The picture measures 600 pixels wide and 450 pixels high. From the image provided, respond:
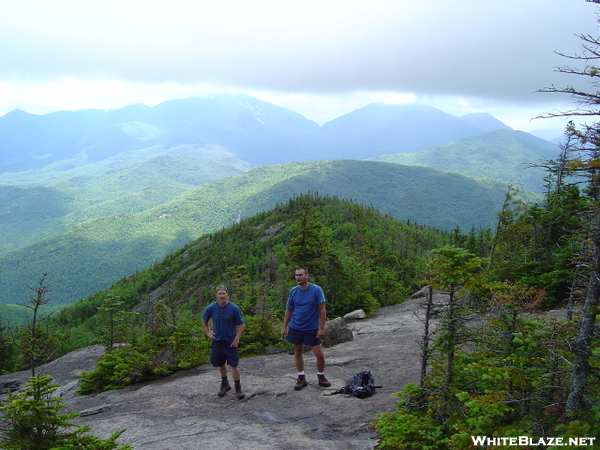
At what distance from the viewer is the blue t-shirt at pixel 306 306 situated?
26.0ft

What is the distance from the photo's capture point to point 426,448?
4816 mm

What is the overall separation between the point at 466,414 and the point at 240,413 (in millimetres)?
4240

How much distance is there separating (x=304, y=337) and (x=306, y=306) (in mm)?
682

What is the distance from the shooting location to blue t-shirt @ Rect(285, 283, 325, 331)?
311 inches

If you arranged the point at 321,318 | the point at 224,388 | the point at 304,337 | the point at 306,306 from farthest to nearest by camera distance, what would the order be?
the point at 224,388, the point at 304,337, the point at 306,306, the point at 321,318

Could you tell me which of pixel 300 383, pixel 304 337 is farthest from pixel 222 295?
pixel 300 383

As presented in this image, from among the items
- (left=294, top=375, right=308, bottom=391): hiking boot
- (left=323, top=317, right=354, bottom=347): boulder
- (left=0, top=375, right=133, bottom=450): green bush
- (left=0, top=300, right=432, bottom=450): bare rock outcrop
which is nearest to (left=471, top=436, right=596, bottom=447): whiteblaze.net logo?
(left=0, top=300, right=432, bottom=450): bare rock outcrop

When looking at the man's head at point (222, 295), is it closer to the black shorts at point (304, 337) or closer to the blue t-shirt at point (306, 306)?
the blue t-shirt at point (306, 306)

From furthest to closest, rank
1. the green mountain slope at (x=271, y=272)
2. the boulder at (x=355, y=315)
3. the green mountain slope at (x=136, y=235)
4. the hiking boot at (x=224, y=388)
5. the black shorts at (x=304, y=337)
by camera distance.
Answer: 1. the green mountain slope at (x=136, y=235)
2. the boulder at (x=355, y=315)
3. the green mountain slope at (x=271, y=272)
4. the hiking boot at (x=224, y=388)
5. the black shorts at (x=304, y=337)

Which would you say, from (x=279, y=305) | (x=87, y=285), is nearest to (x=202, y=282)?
(x=279, y=305)

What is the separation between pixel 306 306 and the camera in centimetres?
796

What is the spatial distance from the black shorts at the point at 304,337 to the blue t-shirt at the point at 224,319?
1094 millimetres

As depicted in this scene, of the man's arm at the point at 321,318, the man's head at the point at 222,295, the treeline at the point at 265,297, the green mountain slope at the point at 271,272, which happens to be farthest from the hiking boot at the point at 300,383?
the treeline at the point at 265,297

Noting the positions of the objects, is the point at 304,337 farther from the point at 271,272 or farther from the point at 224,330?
the point at 271,272
